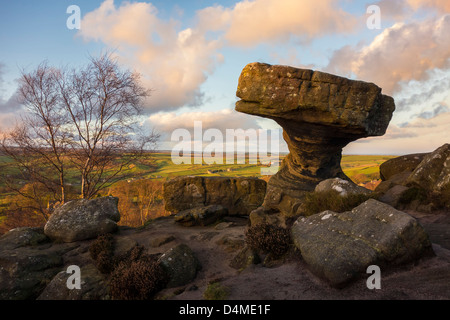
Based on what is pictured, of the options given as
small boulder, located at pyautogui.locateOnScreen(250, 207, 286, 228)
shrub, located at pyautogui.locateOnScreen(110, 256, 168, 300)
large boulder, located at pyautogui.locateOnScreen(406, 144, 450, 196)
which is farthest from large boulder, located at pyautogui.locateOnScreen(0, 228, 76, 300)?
large boulder, located at pyautogui.locateOnScreen(406, 144, 450, 196)

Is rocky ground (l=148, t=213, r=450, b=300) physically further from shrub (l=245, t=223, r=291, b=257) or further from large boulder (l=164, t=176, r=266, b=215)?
large boulder (l=164, t=176, r=266, b=215)

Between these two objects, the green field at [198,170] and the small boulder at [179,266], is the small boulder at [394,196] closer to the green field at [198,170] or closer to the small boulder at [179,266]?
the small boulder at [179,266]

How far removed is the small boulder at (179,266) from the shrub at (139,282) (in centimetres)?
28

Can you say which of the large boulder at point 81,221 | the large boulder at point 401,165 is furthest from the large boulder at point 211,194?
the large boulder at point 401,165

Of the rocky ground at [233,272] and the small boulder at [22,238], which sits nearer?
the rocky ground at [233,272]

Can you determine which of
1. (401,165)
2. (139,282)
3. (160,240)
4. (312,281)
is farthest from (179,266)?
(401,165)

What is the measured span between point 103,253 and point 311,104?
11306mm

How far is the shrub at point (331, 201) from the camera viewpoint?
9.99 m

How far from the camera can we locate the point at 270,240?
8.61 meters

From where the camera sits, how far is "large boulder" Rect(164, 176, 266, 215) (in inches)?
732

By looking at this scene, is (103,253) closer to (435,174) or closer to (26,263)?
(26,263)

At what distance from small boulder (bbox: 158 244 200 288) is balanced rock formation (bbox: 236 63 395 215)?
669 centimetres
